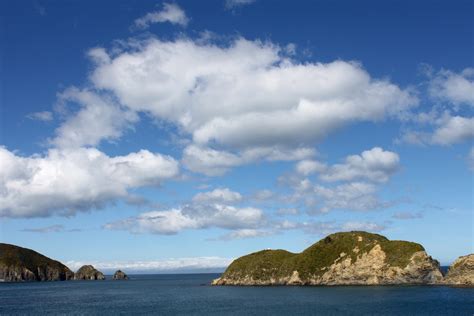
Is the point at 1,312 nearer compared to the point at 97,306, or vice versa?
the point at 1,312

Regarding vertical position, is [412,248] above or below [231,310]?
above

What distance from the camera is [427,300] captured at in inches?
5202

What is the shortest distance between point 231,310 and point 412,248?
328 ft

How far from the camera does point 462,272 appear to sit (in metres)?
177

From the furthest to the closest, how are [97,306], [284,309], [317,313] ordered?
[97,306], [284,309], [317,313]

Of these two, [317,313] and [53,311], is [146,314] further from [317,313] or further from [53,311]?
[317,313]

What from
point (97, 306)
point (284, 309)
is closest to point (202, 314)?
point (284, 309)

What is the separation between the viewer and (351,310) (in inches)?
4542

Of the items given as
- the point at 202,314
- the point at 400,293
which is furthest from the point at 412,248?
the point at 202,314

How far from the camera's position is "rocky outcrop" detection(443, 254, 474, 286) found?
174750 mm

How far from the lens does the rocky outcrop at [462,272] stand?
573 feet

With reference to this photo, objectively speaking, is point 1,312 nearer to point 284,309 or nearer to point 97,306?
point 97,306

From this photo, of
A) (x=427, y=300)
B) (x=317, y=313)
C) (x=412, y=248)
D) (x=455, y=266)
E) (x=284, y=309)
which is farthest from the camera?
(x=412, y=248)

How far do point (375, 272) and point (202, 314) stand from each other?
340 feet
